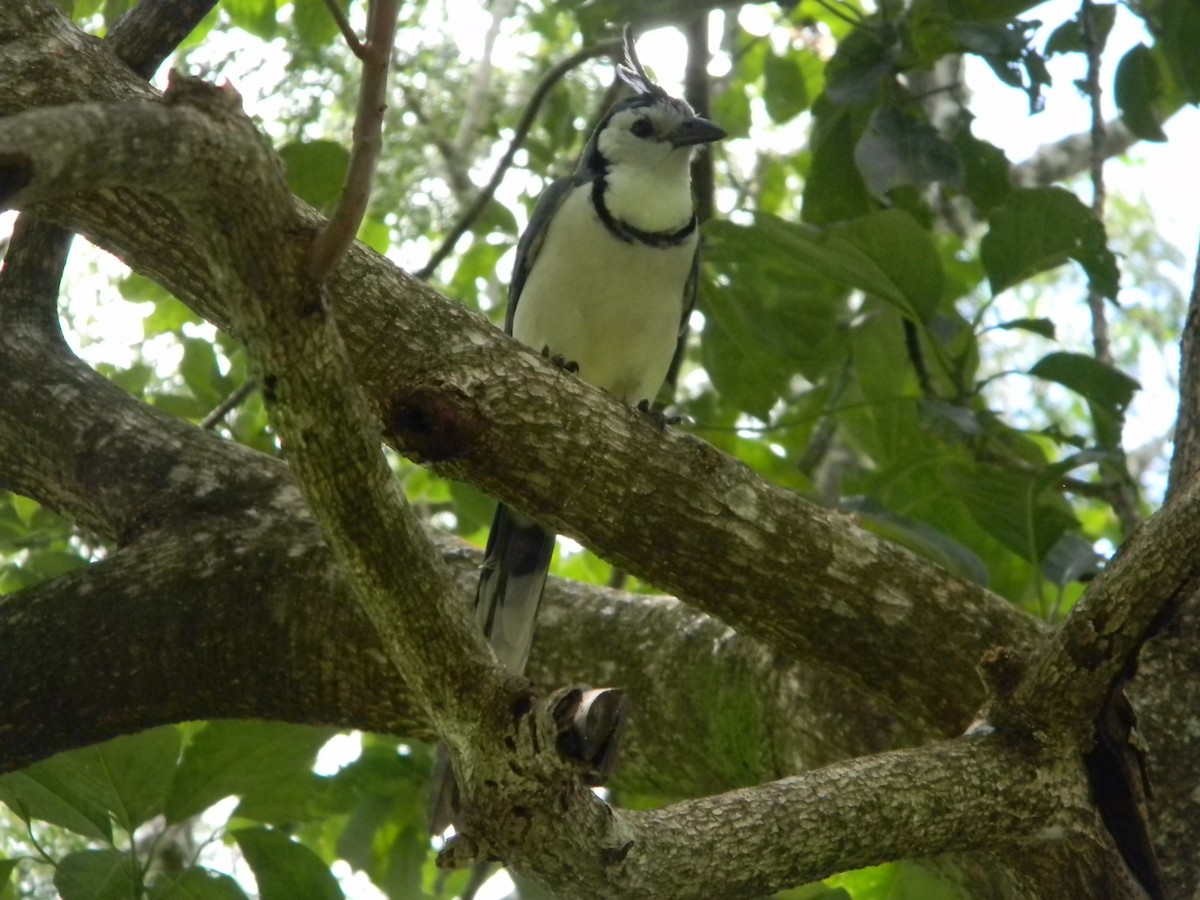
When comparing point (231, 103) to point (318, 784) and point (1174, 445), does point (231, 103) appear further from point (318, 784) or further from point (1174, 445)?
point (1174, 445)

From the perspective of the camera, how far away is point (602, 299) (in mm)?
3670

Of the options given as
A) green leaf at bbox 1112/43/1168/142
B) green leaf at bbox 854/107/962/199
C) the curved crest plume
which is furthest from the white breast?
green leaf at bbox 1112/43/1168/142

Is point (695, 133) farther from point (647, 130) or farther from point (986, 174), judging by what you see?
point (986, 174)

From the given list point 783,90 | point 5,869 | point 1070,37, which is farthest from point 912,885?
point 783,90

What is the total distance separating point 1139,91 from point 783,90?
4.20 ft

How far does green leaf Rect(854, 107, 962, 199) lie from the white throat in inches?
26.4

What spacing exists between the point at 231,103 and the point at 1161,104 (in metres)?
3.73

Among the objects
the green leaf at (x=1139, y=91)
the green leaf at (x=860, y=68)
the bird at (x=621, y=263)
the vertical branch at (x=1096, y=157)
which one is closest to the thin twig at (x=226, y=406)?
the bird at (x=621, y=263)

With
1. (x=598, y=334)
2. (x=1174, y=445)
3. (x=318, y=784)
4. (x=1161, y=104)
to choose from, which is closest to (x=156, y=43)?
(x=598, y=334)

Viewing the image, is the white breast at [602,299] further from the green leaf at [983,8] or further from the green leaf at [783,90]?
the green leaf at [783,90]

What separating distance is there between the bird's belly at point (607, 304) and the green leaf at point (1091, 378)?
1.04m

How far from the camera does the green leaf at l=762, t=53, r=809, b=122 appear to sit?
4598 millimetres

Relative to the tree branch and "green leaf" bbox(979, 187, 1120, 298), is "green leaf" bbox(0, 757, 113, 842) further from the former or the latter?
"green leaf" bbox(979, 187, 1120, 298)

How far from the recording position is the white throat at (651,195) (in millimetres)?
3771
